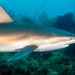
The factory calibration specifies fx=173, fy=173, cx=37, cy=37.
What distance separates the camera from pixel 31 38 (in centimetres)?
308

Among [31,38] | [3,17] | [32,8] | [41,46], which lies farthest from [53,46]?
[32,8]

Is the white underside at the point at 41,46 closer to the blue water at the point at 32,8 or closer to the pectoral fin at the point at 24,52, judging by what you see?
the pectoral fin at the point at 24,52

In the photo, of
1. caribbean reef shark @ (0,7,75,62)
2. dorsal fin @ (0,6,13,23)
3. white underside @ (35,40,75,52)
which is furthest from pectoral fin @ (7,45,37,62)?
dorsal fin @ (0,6,13,23)

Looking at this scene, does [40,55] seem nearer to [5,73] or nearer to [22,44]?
[5,73]

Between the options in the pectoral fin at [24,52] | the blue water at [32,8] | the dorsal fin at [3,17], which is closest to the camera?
the pectoral fin at [24,52]

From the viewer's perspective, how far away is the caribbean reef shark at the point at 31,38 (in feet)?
9.75

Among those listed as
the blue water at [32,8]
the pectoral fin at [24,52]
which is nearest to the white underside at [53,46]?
the pectoral fin at [24,52]

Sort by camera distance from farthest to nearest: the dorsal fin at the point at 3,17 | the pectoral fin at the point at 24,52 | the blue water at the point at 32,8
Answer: the blue water at the point at 32,8
the dorsal fin at the point at 3,17
the pectoral fin at the point at 24,52

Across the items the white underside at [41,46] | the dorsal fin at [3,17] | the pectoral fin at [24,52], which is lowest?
the pectoral fin at [24,52]

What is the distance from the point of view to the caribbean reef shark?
117 inches

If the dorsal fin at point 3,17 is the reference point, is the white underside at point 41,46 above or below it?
below

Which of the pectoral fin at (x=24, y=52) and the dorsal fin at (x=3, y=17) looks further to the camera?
the dorsal fin at (x=3, y=17)

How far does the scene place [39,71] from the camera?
5027mm

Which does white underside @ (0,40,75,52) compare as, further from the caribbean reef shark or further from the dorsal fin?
the dorsal fin
